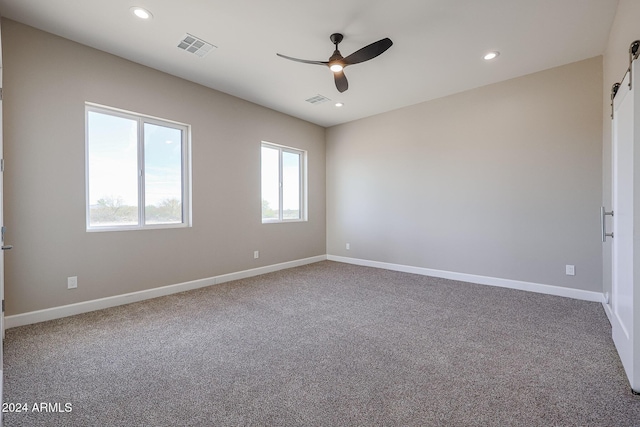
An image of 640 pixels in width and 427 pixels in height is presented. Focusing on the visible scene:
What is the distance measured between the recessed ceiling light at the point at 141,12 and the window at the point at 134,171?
1237 millimetres

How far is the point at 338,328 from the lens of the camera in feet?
9.00

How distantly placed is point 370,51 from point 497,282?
358cm

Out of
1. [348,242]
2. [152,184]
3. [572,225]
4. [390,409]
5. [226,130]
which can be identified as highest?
[226,130]

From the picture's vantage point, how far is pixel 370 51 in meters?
2.71

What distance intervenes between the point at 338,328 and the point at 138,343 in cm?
175

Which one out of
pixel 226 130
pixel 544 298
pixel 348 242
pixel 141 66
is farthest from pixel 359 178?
pixel 141 66

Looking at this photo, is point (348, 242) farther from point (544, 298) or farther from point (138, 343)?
point (138, 343)

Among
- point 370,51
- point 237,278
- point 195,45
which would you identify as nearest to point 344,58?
point 370,51

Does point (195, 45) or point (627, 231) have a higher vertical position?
point (195, 45)

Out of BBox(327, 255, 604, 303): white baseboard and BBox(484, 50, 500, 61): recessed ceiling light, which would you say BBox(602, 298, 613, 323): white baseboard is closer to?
BBox(327, 255, 604, 303): white baseboard

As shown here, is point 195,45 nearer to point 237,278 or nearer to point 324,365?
point 237,278

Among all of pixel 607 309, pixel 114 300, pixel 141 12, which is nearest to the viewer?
pixel 141 12

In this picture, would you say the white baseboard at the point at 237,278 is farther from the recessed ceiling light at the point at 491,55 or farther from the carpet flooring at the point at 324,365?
the recessed ceiling light at the point at 491,55

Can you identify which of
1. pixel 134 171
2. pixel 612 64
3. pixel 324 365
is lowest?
pixel 324 365
